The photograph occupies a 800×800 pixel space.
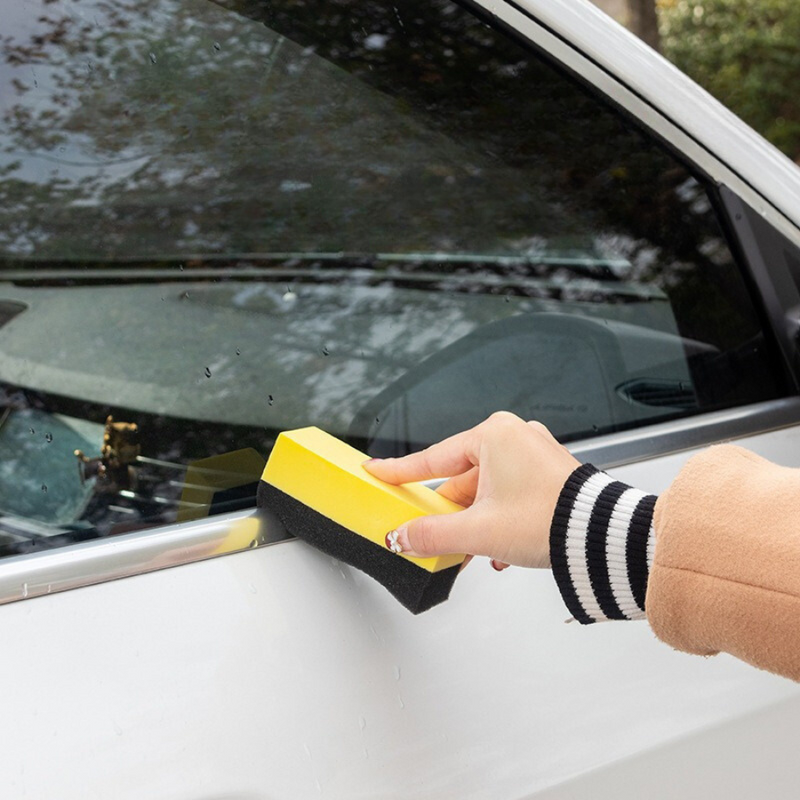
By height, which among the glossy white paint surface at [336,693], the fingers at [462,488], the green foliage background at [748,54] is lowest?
the glossy white paint surface at [336,693]

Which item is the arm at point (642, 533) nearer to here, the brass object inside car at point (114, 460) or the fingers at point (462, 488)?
the fingers at point (462, 488)

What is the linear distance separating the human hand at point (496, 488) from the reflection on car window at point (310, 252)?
9.4 inches

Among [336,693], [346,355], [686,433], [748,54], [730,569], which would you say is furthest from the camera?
[748,54]

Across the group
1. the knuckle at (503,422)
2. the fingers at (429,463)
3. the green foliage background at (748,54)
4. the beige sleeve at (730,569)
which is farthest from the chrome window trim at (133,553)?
the green foliage background at (748,54)

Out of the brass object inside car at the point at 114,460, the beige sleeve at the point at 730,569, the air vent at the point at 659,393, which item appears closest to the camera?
the beige sleeve at the point at 730,569

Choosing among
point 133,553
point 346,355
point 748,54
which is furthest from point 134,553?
point 748,54

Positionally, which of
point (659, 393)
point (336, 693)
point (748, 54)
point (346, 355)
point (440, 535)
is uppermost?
point (748, 54)

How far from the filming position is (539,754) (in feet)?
3.76

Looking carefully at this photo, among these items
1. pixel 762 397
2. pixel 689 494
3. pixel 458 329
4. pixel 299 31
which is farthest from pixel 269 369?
pixel 762 397

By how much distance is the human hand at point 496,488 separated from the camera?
1.04 m

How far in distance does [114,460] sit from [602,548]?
0.56 metres

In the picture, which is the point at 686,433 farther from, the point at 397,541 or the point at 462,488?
the point at 397,541

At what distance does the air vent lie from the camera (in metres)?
1.54

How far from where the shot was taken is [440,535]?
103 cm
